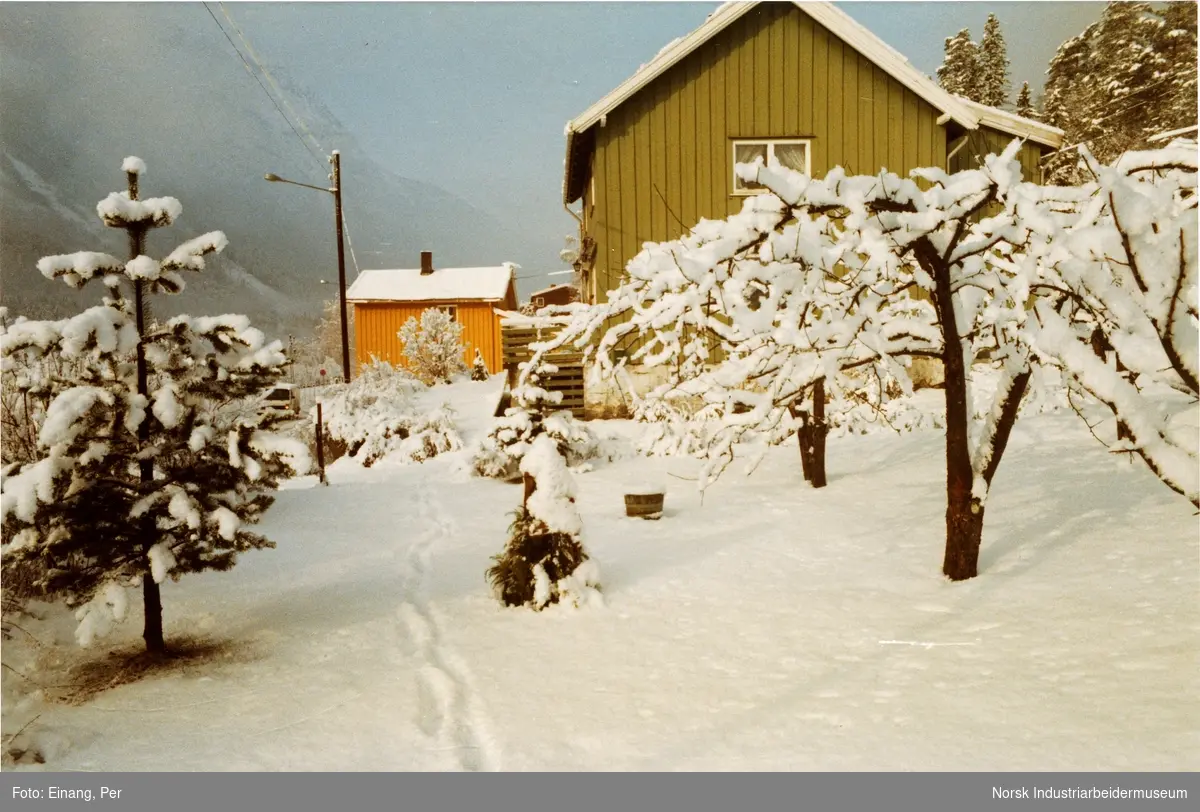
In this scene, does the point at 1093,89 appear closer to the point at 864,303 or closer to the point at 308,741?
the point at 864,303

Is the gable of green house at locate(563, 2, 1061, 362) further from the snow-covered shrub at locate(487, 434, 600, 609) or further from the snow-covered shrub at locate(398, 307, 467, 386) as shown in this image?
the snow-covered shrub at locate(398, 307, 467, 386)

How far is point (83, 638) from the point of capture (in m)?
4.61

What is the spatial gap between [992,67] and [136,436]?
115ft

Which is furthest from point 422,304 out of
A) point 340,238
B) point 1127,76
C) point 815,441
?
point 1127,76

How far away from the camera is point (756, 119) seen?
1444 cm

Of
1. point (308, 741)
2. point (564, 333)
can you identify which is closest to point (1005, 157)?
point (564, 333)

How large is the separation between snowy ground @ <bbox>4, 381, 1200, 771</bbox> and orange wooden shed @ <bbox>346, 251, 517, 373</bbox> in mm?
24343

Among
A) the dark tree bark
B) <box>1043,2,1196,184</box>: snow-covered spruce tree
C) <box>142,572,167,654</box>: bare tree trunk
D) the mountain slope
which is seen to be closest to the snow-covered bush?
the mountain slope

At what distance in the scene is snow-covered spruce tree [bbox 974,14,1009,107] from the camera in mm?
29891

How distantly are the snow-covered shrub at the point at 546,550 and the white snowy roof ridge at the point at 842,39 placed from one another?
10063 mm

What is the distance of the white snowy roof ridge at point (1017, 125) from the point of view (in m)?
13.7

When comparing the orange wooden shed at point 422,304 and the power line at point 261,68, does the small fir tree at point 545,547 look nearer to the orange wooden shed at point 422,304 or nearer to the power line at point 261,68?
the power line at point 261,68
